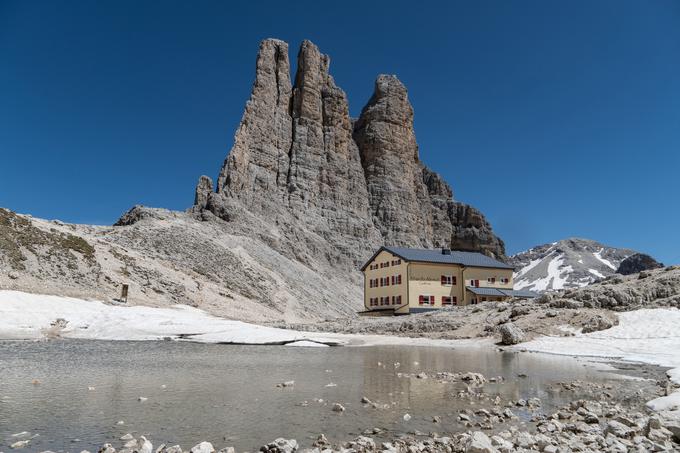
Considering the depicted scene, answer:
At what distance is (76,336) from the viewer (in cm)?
3241

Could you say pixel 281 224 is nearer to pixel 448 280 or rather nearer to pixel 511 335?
pixel 448 280

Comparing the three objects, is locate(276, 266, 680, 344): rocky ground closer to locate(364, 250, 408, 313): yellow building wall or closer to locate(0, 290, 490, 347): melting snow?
locate(0, 290, 490, 347): melting snow

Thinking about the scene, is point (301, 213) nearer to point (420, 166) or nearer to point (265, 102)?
point (265, 102)

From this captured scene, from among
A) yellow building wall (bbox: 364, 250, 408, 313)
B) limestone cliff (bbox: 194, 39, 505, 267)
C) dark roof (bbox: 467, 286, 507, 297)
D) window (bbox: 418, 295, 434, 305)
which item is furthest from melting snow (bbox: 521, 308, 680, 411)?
limestone cliff (bbox: 194, 39, 505, 267)

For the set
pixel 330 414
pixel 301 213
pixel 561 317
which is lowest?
pixel 330 414

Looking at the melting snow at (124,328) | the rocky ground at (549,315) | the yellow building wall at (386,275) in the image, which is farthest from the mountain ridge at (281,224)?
the rocky ground at (549,315)

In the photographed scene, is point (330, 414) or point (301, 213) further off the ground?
point (301, 213)

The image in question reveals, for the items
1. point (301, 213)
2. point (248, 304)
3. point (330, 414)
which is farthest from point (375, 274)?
point (301, 213)

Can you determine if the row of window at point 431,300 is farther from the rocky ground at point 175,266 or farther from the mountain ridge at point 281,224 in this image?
the rocky ground at point 175,266

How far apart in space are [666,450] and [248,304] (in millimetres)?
61891

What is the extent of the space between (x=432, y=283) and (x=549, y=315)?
2475 centimetres

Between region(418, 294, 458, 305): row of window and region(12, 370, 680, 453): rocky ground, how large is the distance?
43961mm

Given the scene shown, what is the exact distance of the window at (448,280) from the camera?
196 ft

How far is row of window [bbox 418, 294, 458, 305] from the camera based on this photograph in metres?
57.0
